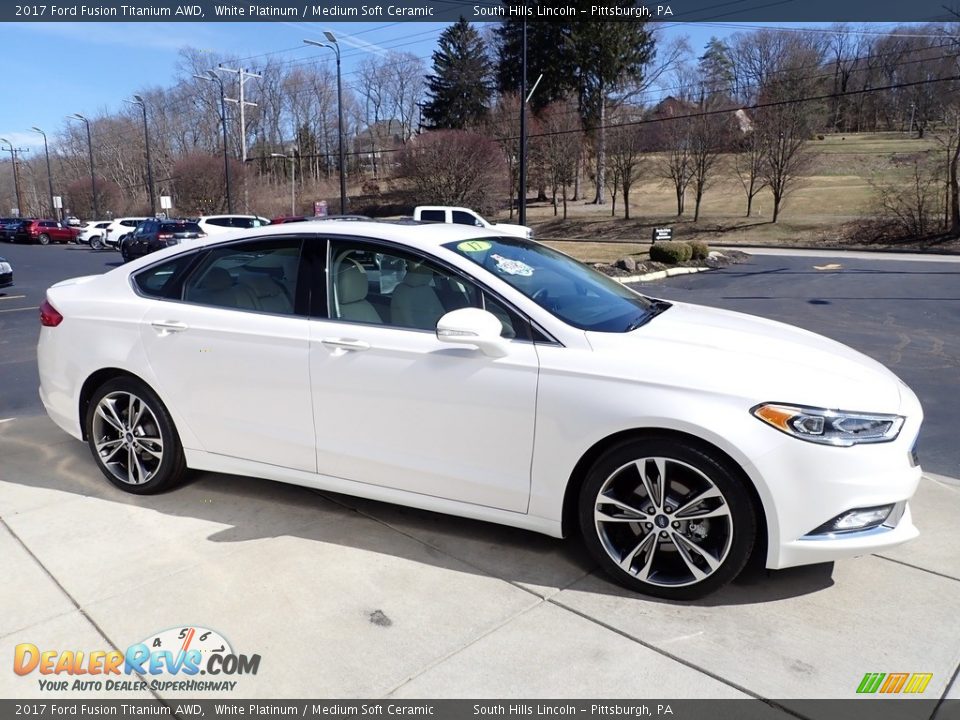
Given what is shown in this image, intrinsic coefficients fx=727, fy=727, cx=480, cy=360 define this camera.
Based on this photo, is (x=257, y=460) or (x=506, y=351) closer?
(x=506, y=351)

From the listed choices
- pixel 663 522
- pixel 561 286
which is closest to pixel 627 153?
pixel 561 286

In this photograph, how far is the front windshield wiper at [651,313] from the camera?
11.2ft

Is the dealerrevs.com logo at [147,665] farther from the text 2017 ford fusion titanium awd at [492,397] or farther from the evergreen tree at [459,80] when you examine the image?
the evergreen tree at [459,80]

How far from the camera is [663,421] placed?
2.87 meters

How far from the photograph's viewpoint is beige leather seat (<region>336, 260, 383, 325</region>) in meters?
3.56

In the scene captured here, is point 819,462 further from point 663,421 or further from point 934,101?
point 934,101

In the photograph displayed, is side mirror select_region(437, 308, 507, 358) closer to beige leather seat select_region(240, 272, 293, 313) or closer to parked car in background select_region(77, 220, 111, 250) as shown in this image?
beige leather seat select_region(240, 272, 293, 313)

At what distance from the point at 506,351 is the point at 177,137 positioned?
80.6 metres

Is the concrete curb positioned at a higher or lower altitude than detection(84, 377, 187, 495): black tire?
lower

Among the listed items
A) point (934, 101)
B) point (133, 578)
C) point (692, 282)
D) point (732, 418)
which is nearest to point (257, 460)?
point (133, 578)

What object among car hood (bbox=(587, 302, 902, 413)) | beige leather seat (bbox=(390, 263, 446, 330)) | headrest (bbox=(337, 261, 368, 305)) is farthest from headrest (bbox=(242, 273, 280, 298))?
car hood (bbox=(587, 302, 902, 413))

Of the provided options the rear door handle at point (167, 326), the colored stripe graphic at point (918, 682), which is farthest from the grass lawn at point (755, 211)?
the colored stripe graphic at point (918, 682)

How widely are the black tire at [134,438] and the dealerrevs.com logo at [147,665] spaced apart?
1.39m

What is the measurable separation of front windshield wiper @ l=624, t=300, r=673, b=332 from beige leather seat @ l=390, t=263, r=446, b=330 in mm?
893
